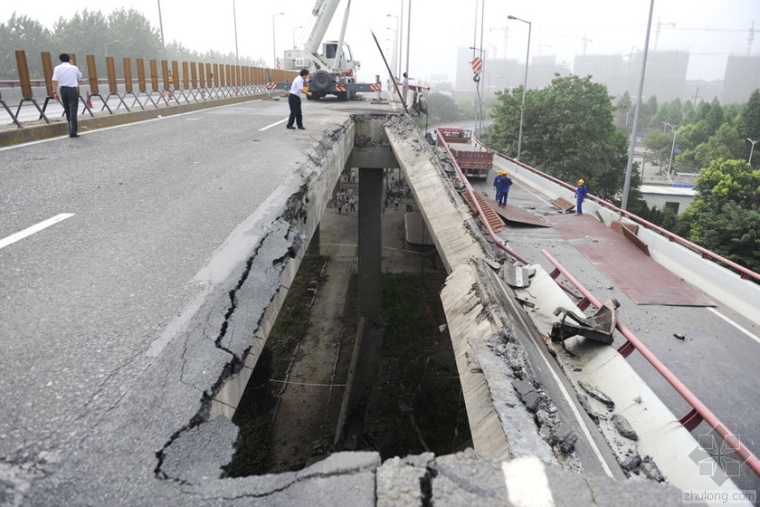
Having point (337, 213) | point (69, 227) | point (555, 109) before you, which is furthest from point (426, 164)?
point (555, 109)

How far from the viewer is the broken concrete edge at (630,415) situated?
14.0ft

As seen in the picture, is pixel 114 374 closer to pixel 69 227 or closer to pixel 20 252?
pixel 20 252

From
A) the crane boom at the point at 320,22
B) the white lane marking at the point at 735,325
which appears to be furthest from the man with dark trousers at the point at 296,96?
the crane boom at the point at 320,22

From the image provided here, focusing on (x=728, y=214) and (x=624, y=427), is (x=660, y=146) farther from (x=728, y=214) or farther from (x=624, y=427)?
(x=624, y=427)

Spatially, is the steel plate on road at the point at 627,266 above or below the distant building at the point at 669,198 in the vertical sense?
above

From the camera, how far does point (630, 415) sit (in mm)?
5035

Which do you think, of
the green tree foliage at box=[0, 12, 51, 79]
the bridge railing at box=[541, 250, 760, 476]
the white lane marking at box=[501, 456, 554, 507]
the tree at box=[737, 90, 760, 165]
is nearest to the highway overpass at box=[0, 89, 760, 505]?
the white lane marking at box=[501, 456, 554, 507]

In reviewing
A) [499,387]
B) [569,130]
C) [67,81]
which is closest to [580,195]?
[499,387]

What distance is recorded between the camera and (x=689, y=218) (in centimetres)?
3400

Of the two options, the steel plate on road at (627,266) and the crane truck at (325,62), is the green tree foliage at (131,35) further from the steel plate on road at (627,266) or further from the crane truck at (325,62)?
the steel plate on road at (627,266)

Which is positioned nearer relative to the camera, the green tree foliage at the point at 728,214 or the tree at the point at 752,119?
the green tree foliage at the point at 728,214

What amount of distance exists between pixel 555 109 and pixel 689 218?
11838mm

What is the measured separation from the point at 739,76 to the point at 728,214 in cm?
18717

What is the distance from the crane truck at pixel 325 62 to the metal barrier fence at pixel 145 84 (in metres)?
3.29
